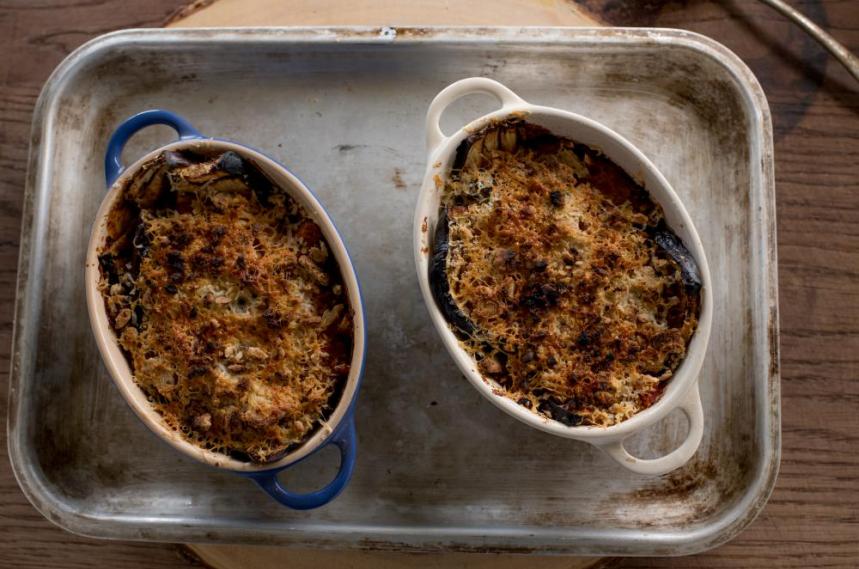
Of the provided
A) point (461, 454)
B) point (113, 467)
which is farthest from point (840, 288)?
point (113, 467)

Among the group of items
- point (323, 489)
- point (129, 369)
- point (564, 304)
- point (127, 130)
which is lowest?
point (323, 489)

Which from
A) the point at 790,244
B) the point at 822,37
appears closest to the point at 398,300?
the point at 790,244

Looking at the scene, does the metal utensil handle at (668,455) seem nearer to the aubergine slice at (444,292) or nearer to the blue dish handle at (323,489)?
the aubergine slice at (444,292)

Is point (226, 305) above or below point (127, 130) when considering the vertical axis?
below

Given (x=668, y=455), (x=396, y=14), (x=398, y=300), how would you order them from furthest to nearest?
1. (x=396, y=14)
2. (x=398, y=300)
3. (x=668, y=455)

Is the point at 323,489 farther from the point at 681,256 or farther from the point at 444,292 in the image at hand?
the point at 681,256

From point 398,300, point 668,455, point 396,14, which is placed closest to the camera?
point 668,455
